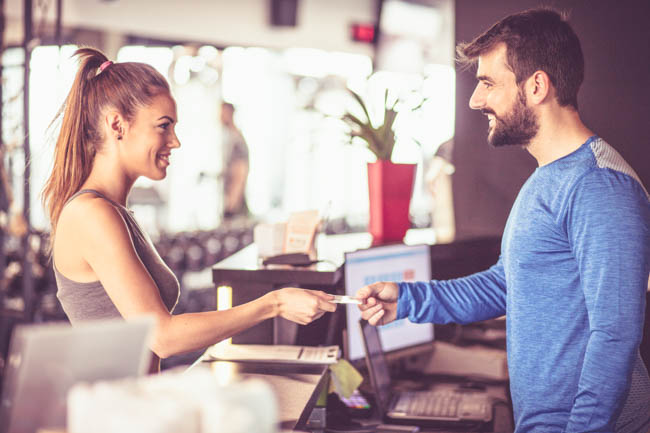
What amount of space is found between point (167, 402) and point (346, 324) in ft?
5.49

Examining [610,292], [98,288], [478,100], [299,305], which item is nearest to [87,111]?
[98,288]

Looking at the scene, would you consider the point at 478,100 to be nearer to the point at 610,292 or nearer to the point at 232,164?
the point at 610,292

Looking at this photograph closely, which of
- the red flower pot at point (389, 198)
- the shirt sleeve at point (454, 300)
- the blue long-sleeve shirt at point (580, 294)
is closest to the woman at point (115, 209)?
the shirt sleeve at point (454, 300)

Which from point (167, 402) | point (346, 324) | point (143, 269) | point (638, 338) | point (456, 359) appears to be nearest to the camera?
point (167, 402)

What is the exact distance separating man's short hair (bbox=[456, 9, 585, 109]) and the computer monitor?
997 mm

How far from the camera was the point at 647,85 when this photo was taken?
2668mm

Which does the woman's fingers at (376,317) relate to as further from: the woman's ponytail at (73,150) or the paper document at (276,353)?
the woman's ponytail at (73,150)

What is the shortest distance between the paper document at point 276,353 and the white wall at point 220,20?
19.8ft

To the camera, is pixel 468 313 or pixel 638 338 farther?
pixel 468 313

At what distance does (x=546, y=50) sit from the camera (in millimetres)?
1696

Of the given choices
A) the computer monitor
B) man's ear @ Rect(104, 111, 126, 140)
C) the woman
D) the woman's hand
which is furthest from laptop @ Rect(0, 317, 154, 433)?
the computer monitor

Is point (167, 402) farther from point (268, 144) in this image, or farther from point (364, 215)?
point (364, 215)

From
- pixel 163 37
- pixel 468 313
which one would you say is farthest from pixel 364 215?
pixel 468 313

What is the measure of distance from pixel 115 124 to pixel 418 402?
4.65ft
